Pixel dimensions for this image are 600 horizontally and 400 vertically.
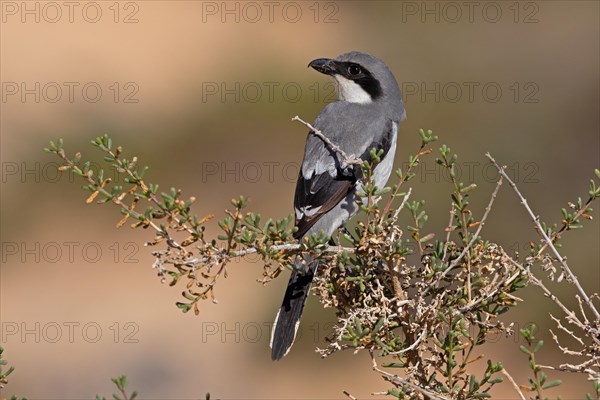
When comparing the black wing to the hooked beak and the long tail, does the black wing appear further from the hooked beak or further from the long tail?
the hooked beak

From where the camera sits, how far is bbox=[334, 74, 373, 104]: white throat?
16.3 ft

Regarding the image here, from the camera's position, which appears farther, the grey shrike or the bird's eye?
the bird's eye

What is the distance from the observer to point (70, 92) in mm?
12180

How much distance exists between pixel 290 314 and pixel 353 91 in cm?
159

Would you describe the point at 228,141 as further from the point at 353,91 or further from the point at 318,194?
the point at 318,194

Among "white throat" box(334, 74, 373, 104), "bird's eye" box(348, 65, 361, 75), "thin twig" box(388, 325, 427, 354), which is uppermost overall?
"bird's eye" box(348, 65, 361, 75)

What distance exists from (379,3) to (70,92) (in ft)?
18.3

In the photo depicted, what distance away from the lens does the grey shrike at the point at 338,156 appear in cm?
392

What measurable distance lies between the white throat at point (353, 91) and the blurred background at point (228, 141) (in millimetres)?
2579

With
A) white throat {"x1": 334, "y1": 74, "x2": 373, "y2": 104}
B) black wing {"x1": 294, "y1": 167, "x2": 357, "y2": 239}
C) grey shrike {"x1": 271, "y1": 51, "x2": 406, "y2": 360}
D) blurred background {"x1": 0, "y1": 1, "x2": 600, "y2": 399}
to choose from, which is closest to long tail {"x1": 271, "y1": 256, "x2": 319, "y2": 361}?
grey shrike {"x1": 271, "y1": 51, "x2": 406, "y2": 360}

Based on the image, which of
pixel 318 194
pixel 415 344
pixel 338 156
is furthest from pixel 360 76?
pixel 415 344

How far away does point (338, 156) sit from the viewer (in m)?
4.40

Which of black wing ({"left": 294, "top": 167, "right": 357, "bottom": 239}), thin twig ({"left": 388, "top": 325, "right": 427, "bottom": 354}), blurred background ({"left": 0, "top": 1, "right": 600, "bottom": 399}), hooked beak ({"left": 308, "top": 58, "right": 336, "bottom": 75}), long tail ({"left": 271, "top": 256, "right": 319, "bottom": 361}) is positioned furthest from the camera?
blurred background ({"left": 0, "top": 1, "right": 600, "bottom": 399})

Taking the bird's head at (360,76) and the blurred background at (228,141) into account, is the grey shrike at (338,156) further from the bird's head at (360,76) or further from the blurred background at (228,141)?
the blurred background at (228,141)
